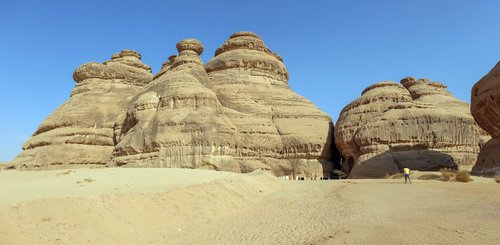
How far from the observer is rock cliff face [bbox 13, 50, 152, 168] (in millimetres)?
31848

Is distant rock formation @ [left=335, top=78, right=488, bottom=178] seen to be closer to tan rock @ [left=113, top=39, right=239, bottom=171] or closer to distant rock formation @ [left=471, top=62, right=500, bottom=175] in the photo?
distant rock formation @ [left=471, top=62, right=500, bottom=175]

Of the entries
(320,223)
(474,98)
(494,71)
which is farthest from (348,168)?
(320,223)

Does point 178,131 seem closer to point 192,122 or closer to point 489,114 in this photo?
point 192,122

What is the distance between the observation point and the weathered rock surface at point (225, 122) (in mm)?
28797

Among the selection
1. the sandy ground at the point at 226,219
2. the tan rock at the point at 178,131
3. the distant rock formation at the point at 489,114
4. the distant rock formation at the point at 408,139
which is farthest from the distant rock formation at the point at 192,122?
the sandy ground at the point at 226,219

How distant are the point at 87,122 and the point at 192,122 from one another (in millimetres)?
12253

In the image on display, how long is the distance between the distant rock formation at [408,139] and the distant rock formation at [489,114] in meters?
3.59

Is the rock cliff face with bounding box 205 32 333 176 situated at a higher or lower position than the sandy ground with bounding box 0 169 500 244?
higher

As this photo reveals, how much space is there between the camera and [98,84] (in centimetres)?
3997

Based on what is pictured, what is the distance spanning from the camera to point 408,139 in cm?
2858

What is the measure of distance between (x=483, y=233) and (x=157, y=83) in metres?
32.9

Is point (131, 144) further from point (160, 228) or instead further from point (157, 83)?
point (160, 228)

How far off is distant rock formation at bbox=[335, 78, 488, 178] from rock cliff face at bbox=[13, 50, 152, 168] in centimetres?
2361

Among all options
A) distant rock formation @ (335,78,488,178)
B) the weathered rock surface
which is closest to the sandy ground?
distant rock formation @ (335,78,488,178)
